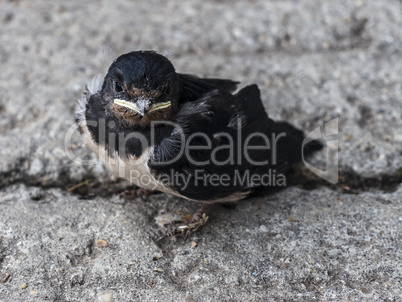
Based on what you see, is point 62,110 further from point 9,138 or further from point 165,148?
point 165,148

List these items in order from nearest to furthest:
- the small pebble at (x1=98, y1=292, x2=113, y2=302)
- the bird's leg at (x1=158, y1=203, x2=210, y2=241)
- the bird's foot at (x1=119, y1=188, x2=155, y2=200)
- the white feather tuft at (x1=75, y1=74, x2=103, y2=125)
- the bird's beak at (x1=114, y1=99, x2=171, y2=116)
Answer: the small pebble at (x1=98, y1=292, x2=113, y2=302) < the bird's beak at (x1=114, y1=99, x2=171, y2=116) < the bird's leg at (x1=158, y1=203, x2=210, y2=241) < the white feather tuft at (x1=75, y1=74, x2=103, y2=125) < the bird's foot at (x1=119, y1=188, x2=155, y2=200)

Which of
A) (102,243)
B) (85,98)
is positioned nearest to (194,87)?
(85,98)

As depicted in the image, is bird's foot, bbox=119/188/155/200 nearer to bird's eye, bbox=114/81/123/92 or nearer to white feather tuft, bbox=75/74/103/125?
white feather tuft, bbox=75/74/103/125

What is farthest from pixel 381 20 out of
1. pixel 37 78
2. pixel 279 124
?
pixel 37 78

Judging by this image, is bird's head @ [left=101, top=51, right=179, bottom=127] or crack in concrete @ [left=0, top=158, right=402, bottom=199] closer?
bird's head @ [left=101, top=51, right=179, bottom=127]

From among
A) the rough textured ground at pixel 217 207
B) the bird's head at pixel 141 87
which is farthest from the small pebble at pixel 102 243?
the bird's head at pixel 141 87
